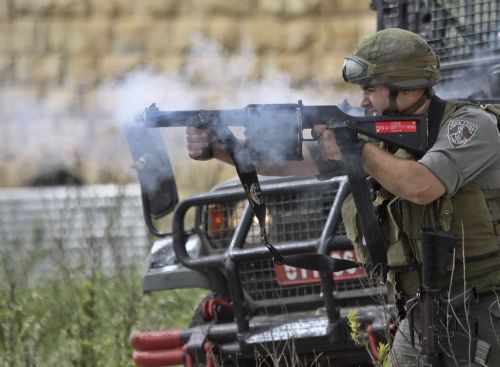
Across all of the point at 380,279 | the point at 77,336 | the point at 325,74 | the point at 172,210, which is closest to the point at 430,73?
the point at 380,279

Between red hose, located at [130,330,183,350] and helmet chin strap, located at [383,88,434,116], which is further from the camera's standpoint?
red hose, located at [130,330,183,350]

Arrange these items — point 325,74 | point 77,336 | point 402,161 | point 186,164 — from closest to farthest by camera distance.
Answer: point 402,161 < point 77,336 < point 325,74 < point 186,164

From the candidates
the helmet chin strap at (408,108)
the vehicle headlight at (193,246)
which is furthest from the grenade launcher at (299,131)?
the vehicle headlight at (193,246)

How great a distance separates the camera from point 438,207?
4.08 metres

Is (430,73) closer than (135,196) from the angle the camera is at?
Yes

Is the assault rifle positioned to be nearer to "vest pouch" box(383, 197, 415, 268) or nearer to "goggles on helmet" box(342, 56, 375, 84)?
"vest pouch" box(383, 197, 415, 268)

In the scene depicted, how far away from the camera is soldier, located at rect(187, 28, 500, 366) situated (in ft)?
13.1

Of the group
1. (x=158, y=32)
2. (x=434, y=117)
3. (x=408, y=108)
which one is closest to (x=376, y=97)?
(x=408, y=108)

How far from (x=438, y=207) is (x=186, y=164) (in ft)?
18.7

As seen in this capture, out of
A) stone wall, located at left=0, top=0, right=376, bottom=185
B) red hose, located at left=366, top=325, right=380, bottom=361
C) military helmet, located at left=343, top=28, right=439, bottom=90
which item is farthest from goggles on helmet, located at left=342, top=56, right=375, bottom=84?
stone wall, located at left=0, top=0, right=376, bottom=185

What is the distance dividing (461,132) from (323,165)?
0.70 metres

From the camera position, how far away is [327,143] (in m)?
4.19

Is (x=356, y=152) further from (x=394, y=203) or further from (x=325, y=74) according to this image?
(x=325, y=74)

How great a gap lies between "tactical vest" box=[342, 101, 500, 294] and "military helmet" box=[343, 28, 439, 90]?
0.15 meters
